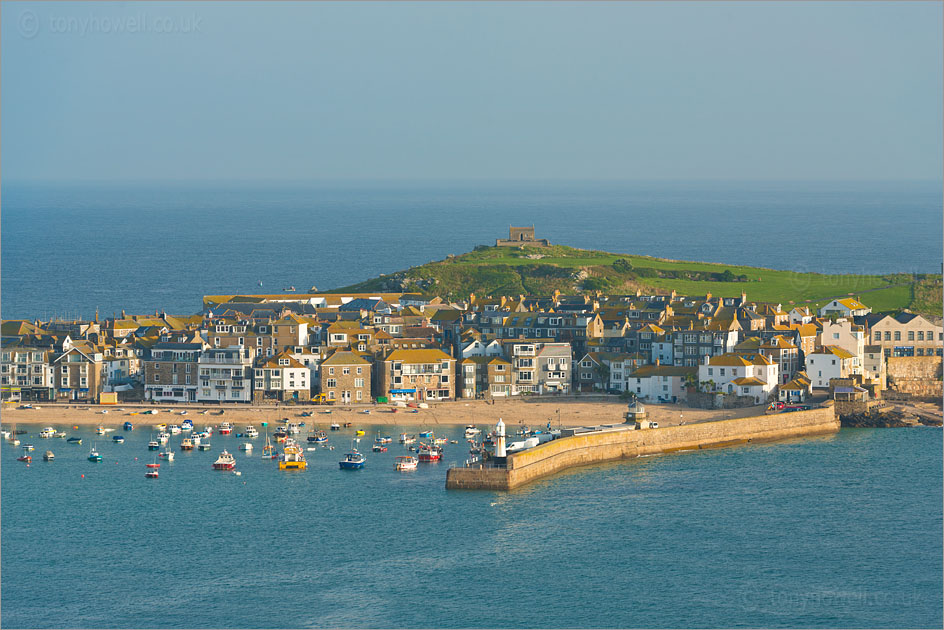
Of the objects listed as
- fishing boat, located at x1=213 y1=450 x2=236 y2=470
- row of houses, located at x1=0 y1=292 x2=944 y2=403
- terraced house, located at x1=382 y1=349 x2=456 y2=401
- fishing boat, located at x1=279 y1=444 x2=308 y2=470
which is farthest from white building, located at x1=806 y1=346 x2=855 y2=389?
fishing boat, located at x1=213 y1=450 x2=236 y2=470

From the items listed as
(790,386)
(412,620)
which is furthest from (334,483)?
(790,386)

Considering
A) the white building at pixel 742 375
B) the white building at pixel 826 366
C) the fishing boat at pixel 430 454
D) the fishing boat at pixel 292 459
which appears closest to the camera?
the fishing boat at pixel 292 459

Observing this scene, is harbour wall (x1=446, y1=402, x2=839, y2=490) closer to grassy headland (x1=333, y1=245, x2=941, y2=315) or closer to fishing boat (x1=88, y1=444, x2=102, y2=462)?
fishing boat (x1=88, y1=444, x2=102, y2=462)

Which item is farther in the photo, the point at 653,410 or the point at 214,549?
the point at 653,410

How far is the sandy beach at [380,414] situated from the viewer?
292 ft

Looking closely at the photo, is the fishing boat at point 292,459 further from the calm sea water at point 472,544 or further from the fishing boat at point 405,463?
the fishing boat at point 405,463

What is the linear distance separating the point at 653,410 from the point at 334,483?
23579 mm

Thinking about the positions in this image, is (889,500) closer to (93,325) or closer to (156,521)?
(156,521)

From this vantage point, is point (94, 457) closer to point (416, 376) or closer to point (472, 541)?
point (416, 376)

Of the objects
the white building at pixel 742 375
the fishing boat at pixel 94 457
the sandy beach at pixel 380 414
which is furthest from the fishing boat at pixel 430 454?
the white building at pixel 742 375

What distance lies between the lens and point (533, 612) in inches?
2174

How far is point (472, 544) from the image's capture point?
63156 mm

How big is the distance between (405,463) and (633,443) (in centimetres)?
1204

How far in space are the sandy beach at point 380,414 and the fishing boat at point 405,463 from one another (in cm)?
1087
